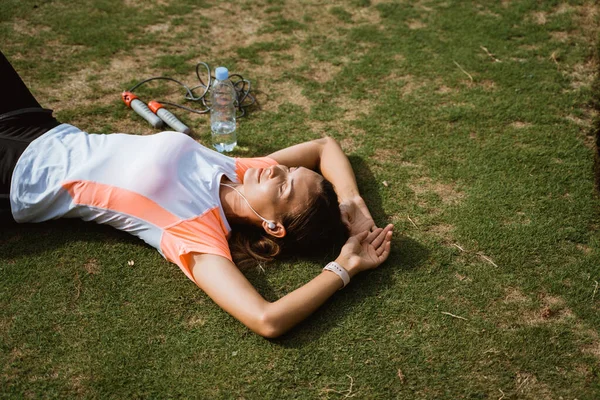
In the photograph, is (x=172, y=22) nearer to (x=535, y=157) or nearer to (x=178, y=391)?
(x=535, y=157)

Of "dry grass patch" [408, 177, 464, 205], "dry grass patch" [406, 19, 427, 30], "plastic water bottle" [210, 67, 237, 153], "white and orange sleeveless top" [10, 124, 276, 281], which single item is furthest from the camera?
"dry grass patch" [406, 19, 427, 30]

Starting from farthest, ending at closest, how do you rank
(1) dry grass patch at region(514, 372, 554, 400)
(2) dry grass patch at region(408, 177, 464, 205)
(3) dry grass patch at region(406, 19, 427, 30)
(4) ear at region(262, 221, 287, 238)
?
1. (3) dry grass patch at region(406, 19, 427, 30)
2. (2) dry grass patch at region(408, 177, 464, 205)
3. (4) ear at region(262, 221, 287, 238)
4. (1) dry grass patch at region(514, 372, 554, 400)

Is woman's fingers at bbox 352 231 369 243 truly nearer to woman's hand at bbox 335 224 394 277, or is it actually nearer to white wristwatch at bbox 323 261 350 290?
woman's hand at bbox 335 224 394 277

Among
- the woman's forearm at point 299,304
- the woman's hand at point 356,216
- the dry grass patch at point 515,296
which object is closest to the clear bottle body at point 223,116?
the woman's hand at point 356,216

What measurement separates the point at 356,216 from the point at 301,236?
0.62 m

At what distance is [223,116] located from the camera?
16.9ft

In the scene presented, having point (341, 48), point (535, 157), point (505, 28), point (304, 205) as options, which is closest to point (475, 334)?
point (304, 205)

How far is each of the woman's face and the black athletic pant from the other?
171 centimetres

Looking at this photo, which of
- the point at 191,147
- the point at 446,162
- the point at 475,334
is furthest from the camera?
the point at 446,162

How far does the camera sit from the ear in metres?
3.65

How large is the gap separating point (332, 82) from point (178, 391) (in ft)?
12.5

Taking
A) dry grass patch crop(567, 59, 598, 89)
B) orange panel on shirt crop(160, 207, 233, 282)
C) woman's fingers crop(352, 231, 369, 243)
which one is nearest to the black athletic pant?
orange panel on shirt crop(160, 207, 233, 282)

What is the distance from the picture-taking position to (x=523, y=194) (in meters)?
4.45

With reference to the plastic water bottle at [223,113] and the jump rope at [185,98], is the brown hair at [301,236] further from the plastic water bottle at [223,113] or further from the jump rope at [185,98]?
the jump rope at [185,98]
